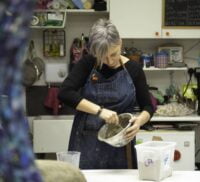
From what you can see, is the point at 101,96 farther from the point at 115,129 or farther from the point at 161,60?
the point at 161,60

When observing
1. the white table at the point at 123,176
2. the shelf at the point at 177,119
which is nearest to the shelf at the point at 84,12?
the shelf at the point at 177,119

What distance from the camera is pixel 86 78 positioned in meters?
2.12

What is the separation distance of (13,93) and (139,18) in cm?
357

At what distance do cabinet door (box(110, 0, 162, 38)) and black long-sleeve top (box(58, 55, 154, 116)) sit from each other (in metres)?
1.69

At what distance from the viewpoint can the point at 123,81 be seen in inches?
82.7

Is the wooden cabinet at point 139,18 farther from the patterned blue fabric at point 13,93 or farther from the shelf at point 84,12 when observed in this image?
the patterned blue fabric at point 13,93

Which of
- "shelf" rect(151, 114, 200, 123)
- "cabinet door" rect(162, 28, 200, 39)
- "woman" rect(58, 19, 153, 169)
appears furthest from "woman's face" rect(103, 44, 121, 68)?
"cabinet door" rect(162, 28, 200, 39)

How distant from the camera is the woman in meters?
2.02

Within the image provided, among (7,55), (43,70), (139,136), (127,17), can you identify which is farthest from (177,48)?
(7,55)

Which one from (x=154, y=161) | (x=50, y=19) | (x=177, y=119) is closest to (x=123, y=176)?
(x=154, y=161)

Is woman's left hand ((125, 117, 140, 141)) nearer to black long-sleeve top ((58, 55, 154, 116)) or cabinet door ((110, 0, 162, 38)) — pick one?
black long-sleeve top ((58, 55, 154, 116))

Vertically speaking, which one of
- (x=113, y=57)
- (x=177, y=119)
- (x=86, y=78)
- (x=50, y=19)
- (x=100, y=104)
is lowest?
(x=177, y=119)

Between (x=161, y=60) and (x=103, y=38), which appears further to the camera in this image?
(x=161, y=60)

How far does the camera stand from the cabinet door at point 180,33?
3795mm
